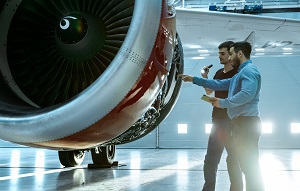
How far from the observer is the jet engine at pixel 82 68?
9.23 feet

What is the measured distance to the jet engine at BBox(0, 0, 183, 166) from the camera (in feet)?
9.23

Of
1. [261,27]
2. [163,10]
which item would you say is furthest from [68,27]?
[261,27]

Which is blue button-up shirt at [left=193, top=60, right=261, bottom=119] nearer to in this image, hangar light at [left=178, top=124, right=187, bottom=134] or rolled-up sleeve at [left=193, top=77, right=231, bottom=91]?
rolled-up sleeve at [left=193, top=77, right=231, bottom=91]

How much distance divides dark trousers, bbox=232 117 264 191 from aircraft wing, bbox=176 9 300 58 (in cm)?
215

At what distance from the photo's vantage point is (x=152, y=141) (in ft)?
65.1

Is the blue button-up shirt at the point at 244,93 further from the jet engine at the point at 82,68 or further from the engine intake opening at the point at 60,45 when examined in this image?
the engine intake opening at the point at 60,45

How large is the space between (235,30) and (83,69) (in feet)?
10.2

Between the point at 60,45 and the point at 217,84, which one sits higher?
the point at 60,45

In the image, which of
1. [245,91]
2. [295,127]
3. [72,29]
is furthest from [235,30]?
[295,127]

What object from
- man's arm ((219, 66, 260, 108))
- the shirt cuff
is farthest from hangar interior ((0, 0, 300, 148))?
man's arm ((219, 66, 260, 108))

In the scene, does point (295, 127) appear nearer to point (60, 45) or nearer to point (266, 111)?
point (266, 111)

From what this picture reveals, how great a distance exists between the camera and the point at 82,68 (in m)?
3.69

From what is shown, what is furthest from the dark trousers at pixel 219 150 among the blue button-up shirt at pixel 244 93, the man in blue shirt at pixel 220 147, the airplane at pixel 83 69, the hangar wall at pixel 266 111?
the hangar wall at pixel 266 111

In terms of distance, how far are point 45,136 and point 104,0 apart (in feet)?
4.13
